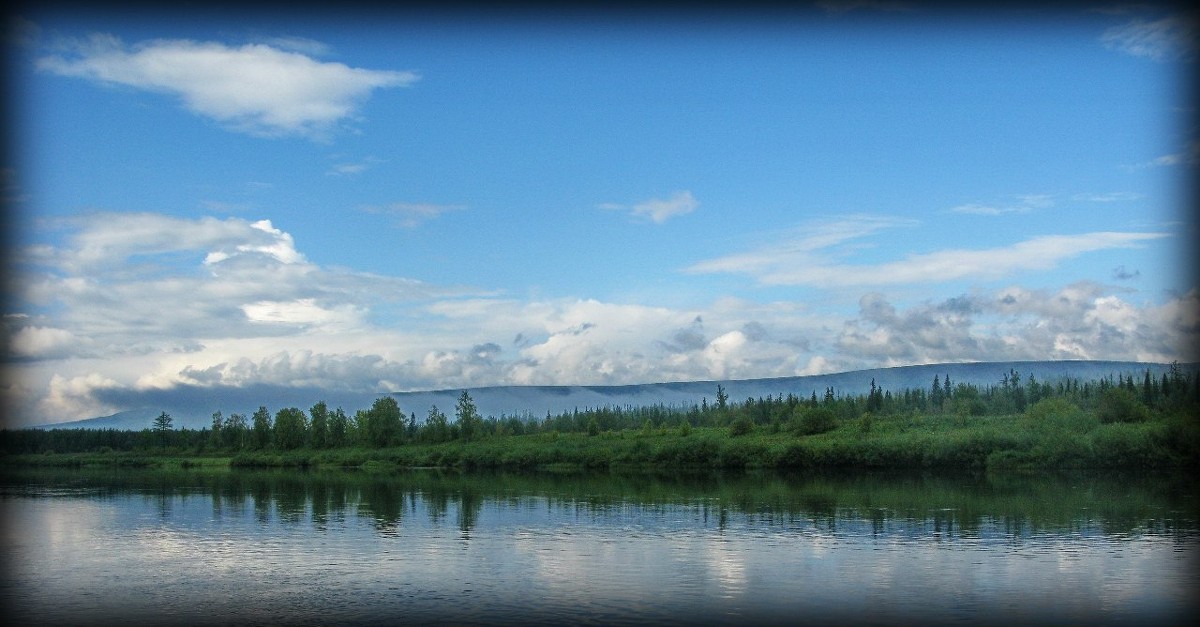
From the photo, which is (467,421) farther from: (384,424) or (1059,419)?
(1059,419)

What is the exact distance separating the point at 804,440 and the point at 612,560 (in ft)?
292

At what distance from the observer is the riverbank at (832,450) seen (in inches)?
3826

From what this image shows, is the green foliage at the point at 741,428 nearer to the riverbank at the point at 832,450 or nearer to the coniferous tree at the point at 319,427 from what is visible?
the riverbank at the point at 832,450

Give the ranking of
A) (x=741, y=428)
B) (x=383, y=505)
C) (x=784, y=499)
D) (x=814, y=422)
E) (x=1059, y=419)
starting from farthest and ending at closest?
(x=741, y=428)
(x=814, y=422)
(x=1059, y=419)
(x=784, y=499)
(x=383, y=505)

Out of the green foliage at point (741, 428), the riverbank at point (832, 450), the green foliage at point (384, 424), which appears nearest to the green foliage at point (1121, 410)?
the riverbank at point (832, 450)

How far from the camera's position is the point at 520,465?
139750 mm

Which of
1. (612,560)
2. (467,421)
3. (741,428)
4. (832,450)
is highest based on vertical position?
(467,421)

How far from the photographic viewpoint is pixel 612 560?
37.2m

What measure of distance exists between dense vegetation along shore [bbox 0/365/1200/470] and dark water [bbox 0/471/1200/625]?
31.2 metres

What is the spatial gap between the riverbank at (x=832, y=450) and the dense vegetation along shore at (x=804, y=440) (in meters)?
0.16

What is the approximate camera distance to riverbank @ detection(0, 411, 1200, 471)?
9719cm

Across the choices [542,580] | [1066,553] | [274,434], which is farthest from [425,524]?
[274,434]

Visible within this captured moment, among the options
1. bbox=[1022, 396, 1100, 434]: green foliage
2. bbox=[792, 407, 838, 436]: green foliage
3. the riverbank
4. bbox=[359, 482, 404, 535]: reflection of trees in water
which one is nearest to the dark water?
bbox=[359, 482, 404, 535]: reflection of trees in water

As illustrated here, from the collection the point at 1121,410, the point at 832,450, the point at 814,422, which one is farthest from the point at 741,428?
the point at 1121,410
